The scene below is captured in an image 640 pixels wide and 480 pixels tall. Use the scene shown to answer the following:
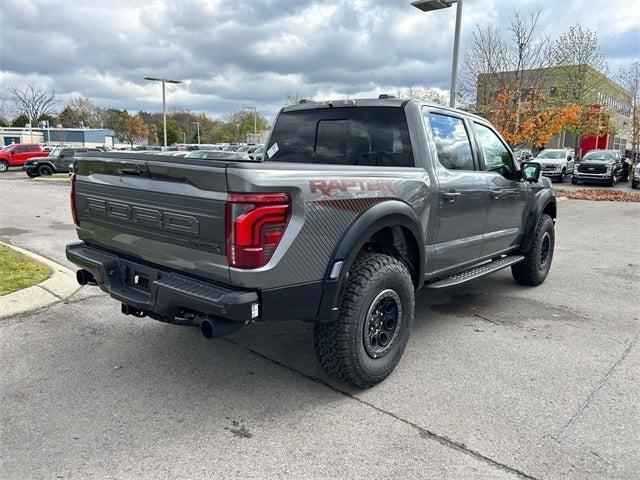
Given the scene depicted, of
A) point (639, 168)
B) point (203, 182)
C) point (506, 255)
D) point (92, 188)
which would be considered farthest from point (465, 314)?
point (639, 168)

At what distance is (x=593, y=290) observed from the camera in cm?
575

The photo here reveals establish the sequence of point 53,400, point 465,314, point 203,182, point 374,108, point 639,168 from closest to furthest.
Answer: point 203,182 < point 53,400 < point 374,108 < point 465,314 < point 639,168

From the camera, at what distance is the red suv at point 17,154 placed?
1206 inches

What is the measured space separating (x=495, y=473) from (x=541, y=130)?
17783mm

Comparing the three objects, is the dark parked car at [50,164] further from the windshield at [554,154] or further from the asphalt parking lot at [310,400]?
the windshield at [554,154]

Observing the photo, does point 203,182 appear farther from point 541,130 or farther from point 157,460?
point 541,130

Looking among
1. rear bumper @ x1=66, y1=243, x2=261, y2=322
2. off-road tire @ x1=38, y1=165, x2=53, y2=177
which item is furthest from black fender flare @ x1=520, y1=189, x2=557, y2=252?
off-road tire @ x1=38, y1=165, x2=53, y2=177

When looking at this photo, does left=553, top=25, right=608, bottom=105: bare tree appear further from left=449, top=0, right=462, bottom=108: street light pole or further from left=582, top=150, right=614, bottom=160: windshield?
left=449, top=0, right=462, bottom=108: street light pole

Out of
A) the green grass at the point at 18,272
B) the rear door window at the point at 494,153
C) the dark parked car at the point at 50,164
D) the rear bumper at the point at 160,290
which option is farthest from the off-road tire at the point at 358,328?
the dark parked car at the point at 50,164

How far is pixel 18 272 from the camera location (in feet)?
17.5

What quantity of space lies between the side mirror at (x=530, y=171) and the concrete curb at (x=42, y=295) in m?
5.05

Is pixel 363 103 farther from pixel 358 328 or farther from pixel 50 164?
pixel 50 164

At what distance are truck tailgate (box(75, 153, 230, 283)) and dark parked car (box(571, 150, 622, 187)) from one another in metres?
24.6

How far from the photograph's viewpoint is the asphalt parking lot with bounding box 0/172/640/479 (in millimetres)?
2486
